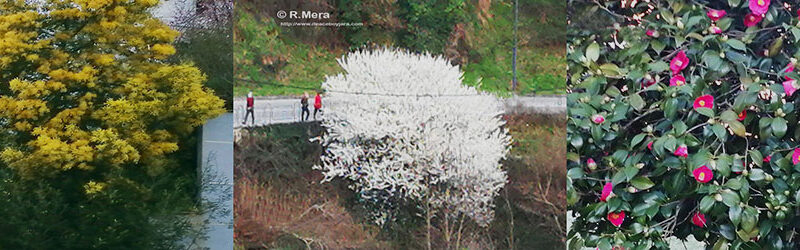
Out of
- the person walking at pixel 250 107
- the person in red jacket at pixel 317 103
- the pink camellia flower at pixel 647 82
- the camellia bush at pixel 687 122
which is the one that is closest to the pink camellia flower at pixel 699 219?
the camellia bush at pixel 687 122

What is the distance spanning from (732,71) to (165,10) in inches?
157

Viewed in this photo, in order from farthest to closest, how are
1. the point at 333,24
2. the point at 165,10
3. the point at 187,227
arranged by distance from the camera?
the point at 165,10, the point at 187,227, the point at 333,24

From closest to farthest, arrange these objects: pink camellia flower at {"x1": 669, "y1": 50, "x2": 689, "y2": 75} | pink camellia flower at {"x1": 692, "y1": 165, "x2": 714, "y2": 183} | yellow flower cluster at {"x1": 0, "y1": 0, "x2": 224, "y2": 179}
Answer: pink camellia flower at {"x1": 692, "y1": 165, "x2": 714, "y2": 183} < pink camellia flower at {"x1": 669, "y1": 50, "x2": 689, "y2": 75} < yellow flower cluster at {"x1": 0, "y1": 0, "x2": 224, "y2": 179}

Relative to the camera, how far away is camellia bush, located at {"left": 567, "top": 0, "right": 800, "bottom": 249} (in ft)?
9.58

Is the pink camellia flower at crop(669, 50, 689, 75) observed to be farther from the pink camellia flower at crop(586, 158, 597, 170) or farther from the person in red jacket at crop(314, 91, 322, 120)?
Result: the person in red jacket at crop(314, 91, 322, 120)

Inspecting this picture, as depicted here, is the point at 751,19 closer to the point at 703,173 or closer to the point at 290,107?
the point at 703,173

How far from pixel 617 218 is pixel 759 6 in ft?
3.11

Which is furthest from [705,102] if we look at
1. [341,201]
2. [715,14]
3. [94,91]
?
[94,91]

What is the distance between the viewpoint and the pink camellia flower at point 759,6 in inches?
116

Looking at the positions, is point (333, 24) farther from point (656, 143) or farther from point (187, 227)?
point (187, 227)

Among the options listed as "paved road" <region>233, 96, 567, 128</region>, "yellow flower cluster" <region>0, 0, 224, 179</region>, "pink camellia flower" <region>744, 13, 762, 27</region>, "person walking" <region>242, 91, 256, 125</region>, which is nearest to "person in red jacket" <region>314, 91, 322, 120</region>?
"paved road" <region>233, 96, 567, 128</region>

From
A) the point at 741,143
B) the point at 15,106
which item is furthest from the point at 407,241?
the point at 15,106

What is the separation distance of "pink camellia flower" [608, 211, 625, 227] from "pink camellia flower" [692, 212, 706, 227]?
0.89 feet

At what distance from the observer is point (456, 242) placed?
303cm
